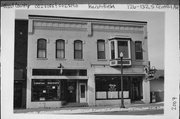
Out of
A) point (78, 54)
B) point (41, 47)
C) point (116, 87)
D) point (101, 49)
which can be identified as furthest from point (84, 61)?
point (41, 47)

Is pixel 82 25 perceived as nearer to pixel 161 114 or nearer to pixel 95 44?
pixel 95 44

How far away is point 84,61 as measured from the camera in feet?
25.9

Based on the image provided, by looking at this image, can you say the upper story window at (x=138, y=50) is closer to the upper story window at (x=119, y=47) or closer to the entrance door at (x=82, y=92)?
the upper story window at (x=119, y=47)

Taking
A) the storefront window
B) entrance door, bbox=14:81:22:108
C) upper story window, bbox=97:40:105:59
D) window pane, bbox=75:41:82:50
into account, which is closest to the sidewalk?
entrance door, bbox=14:81:22:108

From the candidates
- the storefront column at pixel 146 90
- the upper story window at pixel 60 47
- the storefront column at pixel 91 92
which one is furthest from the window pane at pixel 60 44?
the storefront column at pixel 146 90

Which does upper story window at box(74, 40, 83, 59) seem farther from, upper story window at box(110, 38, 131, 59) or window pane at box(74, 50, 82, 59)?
upper story window at box(110, 38, 131, 59)

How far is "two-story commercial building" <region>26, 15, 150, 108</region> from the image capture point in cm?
770

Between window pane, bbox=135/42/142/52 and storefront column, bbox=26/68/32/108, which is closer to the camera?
storefront column, bbox=26/68/32/108

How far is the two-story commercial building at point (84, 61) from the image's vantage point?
7.70 m

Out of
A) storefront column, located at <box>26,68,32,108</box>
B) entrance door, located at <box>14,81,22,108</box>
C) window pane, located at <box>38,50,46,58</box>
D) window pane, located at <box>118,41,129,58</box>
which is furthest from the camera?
window pane, located at <box>118,41,129,58</box>

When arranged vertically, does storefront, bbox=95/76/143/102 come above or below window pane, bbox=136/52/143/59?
below

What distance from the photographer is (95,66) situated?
310 inches

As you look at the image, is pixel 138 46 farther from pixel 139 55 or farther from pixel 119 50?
pixel 119 50

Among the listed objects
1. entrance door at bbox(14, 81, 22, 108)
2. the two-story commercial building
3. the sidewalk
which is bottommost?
the sidewalk
